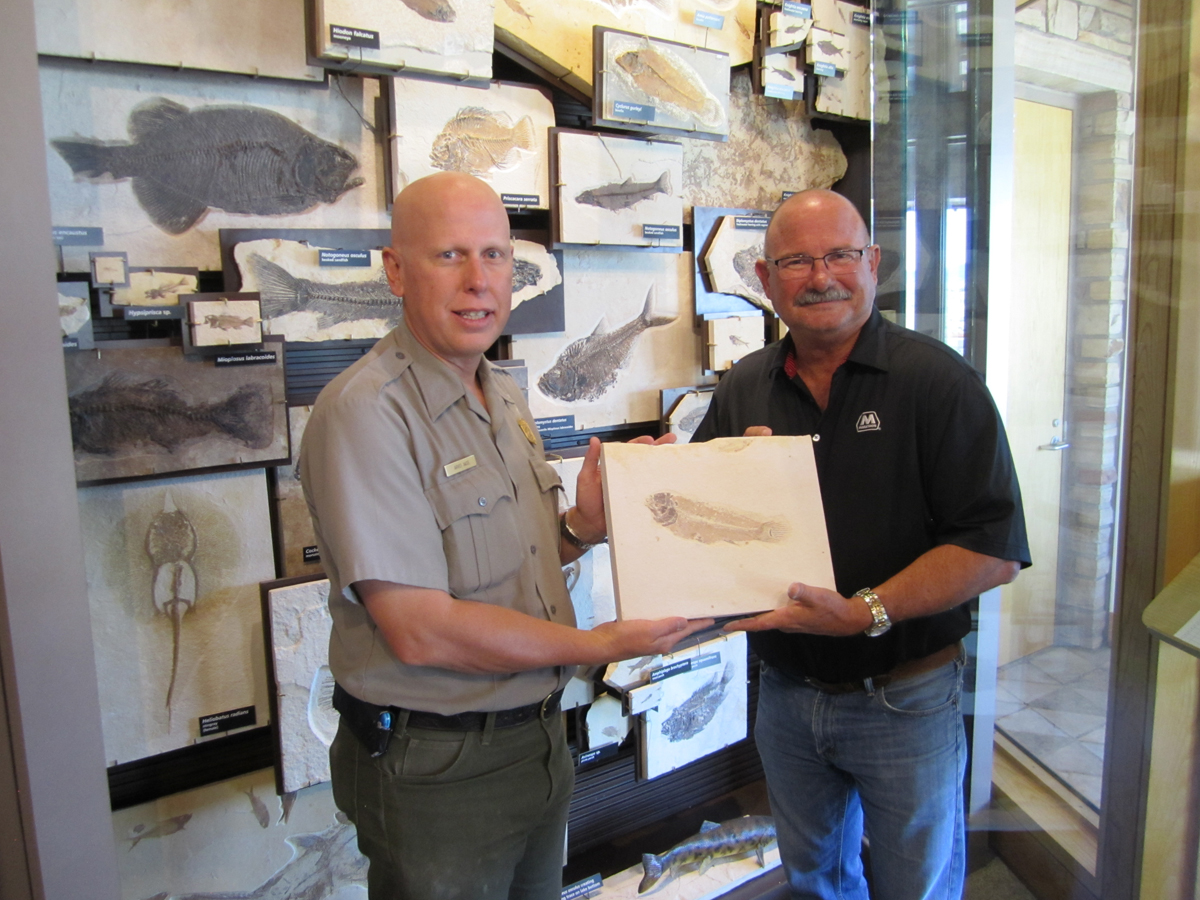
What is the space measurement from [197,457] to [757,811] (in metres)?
1.90

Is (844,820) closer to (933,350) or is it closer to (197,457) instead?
(933,350)

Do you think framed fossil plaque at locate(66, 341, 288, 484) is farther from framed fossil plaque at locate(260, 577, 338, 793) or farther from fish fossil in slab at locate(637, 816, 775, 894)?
fish fossil in slab at locate(637, 816, 775, 894)

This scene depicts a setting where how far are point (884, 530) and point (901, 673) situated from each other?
0.86 ft

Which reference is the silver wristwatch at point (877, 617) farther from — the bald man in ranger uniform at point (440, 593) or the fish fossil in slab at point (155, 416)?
the fish fossil in slab at point (155, 416)

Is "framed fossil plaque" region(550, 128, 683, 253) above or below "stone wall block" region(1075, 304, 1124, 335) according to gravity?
above

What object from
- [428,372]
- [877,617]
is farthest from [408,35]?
[877,617]

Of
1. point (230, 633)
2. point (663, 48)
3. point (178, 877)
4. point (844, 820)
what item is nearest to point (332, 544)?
point (230, 633)

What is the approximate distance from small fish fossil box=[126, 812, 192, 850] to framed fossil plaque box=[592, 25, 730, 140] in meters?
1.74

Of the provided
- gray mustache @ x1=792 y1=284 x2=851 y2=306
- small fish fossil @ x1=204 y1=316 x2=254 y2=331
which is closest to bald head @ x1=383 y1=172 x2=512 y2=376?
small fish fossil @ x1=204 y1=316 x2=254 y2=331

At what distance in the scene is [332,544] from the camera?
1089mm

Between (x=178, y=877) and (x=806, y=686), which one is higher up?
(x=806, y=686)

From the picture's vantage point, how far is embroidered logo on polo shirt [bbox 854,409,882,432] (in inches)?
53.6

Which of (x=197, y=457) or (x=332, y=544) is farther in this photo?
(x=197, y=457)

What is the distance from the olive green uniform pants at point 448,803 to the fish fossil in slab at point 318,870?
1.82 feet
